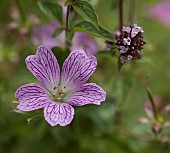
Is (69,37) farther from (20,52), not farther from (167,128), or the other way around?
(20,52)

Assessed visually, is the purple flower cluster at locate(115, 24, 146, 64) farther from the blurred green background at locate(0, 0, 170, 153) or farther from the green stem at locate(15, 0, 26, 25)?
the green stem at locate(15, 0, 26, 25)

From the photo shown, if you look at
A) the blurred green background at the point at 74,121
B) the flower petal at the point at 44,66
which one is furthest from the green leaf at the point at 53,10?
the flower petal at the point at 44,66

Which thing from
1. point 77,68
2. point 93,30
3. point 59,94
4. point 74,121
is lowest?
point 74,121

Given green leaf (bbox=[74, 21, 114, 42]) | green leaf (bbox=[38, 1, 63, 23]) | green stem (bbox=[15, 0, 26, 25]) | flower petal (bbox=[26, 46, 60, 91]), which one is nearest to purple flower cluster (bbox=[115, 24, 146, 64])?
green leaf (bbox=[74, 21, 114, 42])

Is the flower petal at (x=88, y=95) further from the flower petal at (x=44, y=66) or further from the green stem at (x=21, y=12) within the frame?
the green stem at (x=21, y=12)

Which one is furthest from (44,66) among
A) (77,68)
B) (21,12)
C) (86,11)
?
(21,12)

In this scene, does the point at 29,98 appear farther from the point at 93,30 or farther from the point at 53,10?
the point at 53,10
